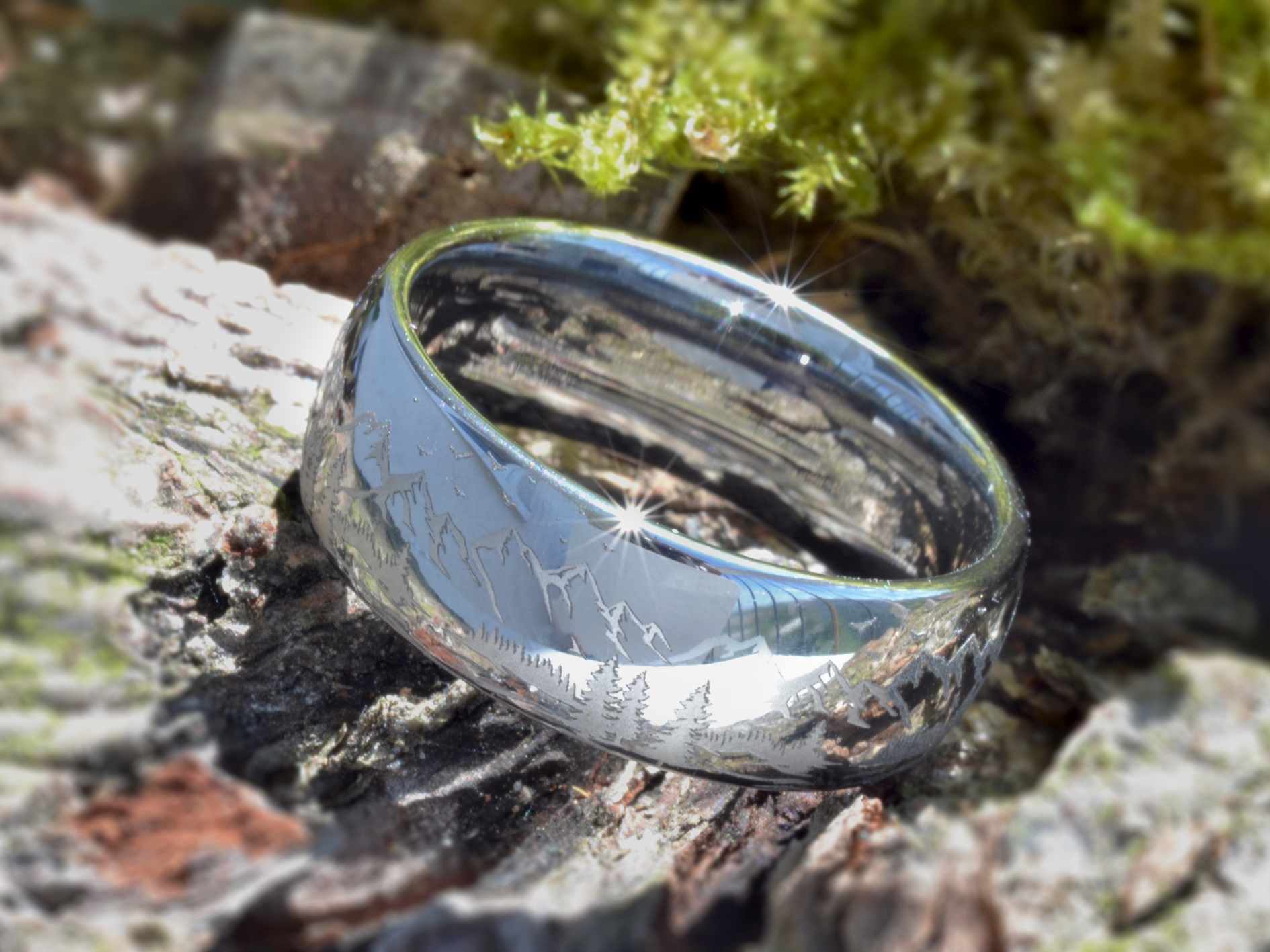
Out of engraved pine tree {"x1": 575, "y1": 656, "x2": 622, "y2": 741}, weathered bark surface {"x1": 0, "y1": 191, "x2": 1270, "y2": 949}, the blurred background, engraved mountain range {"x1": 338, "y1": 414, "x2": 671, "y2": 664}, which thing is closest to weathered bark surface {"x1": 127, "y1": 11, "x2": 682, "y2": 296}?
the blurred background

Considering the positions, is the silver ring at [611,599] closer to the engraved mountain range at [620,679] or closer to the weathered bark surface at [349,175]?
the engraved mountain range at [620,679]

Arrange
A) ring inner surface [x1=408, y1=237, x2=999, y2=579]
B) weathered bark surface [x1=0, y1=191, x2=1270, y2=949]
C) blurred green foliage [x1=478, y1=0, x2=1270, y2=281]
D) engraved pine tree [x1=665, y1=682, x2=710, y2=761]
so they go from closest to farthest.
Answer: weathered bark surface [x1=0, y1=191, x2=1270, y2=949] → engraved pine tree [x1=665, y1=682, x2=710, y2=761] → blurred green foliage [x1=478, y1=0, x2=1270, y2=281] → ring inner surface [x1=408, y1=237, x2=999, y2=579]

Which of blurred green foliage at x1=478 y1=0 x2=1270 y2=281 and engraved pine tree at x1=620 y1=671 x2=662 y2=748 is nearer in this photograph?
engraved pine tree at x1=620 y1=671 x2=662 y2=748

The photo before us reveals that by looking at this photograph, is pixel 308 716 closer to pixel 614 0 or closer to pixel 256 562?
pixel 256 562

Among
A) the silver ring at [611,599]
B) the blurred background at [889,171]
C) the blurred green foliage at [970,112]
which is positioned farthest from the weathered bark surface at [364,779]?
the blurred green foliage at [970,112]

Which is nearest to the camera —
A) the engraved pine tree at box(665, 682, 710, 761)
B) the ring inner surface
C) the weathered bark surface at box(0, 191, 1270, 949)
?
the weathered bark surface at box(0, 191, 1270, 949)

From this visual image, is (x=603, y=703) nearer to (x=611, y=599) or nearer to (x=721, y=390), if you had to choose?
(x=611, y=599)

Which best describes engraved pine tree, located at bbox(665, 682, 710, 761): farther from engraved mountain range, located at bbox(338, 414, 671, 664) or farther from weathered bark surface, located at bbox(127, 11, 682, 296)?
weathered bark surface, located at bbox(127, 11, 682, 296)

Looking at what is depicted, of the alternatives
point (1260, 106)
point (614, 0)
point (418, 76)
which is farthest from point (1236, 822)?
point (418, 76)
